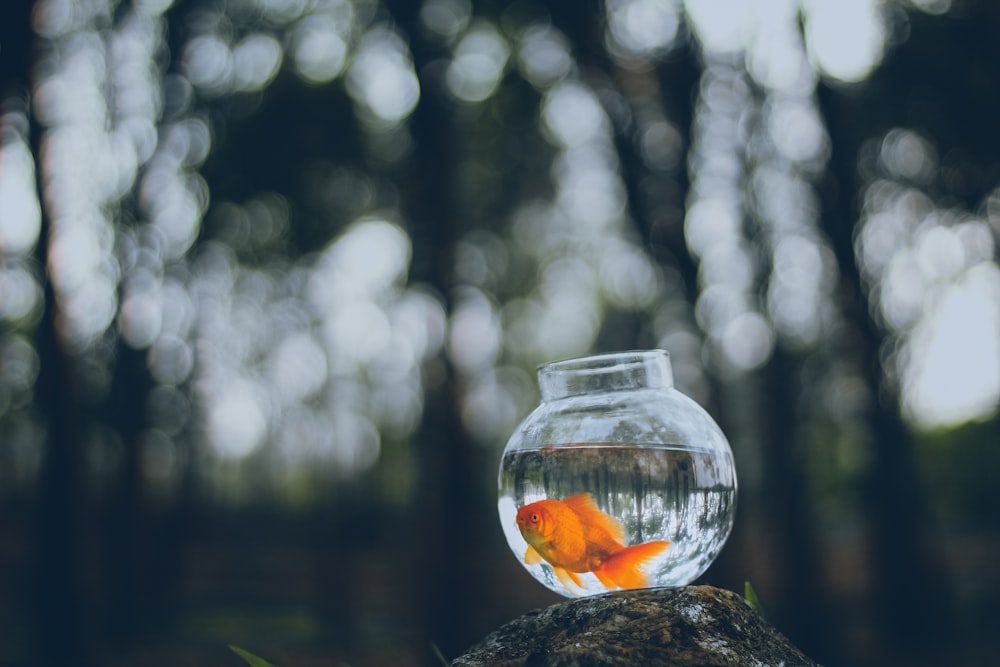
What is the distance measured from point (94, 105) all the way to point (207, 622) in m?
12.7

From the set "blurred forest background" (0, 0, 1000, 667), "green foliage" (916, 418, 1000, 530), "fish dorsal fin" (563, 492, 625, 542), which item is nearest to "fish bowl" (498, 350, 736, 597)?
"fish dorsal fin" (563, 492, 625, 542)

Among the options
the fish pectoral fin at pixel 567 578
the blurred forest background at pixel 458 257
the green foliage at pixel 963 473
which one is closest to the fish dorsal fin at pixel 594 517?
the fish pectoral fin at pixel 567 578

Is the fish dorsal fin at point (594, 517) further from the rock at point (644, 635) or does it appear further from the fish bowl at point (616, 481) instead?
the rock at point (644, 635)

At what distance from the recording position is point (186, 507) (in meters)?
20.1

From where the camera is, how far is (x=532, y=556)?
8.03 feet

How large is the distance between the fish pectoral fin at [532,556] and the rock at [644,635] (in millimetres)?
197

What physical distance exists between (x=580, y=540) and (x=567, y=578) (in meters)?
0.25

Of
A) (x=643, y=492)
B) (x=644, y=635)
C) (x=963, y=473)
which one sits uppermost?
(x=643, y=492)

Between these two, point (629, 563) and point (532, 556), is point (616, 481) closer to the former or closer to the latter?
point (629, 563)

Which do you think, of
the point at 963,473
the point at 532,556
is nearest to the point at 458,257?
the point at 532,556

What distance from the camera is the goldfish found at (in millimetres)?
2258

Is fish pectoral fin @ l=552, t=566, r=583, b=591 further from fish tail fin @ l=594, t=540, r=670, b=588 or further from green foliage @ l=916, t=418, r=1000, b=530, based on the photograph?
Result: green foliage @ l=916, t=418, r=1000, b=530

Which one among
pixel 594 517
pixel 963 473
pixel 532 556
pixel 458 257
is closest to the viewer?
pixel 594 517

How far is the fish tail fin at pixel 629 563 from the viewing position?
2307 millimetres
